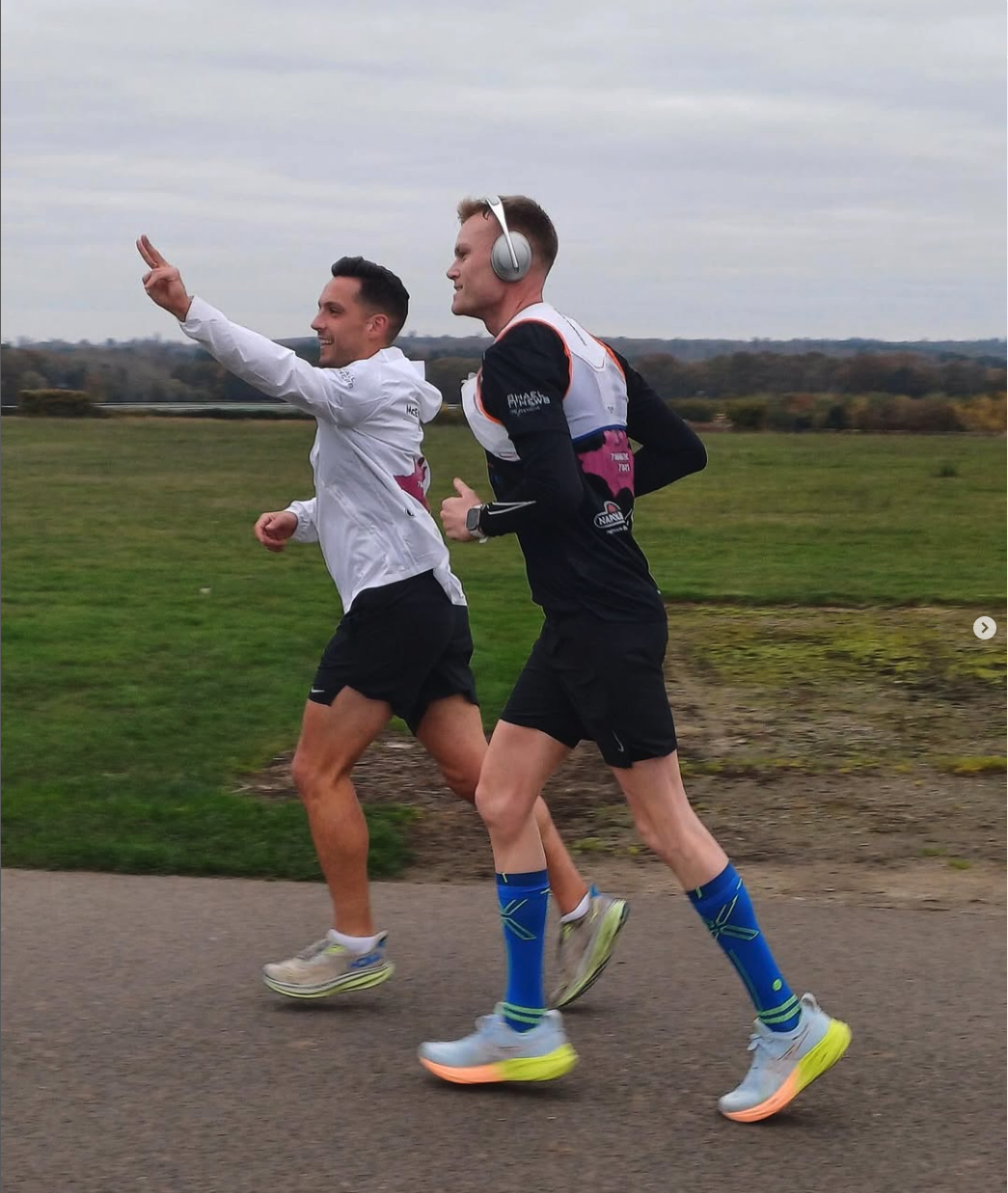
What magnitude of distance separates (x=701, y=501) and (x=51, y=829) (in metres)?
12.9

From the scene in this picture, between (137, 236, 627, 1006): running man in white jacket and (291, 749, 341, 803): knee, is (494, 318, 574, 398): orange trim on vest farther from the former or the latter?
(291, 749, 341, 803): knee

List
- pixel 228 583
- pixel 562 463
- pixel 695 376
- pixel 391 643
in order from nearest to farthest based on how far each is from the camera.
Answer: pixel 562 463, pixel 391 643, pixel 695 376, pixel 228 583

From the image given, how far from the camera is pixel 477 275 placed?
3.82 metres

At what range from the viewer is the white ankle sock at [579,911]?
14.5 ft

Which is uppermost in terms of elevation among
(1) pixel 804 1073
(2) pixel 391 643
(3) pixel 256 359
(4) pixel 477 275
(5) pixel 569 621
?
(4) pixel 477 275

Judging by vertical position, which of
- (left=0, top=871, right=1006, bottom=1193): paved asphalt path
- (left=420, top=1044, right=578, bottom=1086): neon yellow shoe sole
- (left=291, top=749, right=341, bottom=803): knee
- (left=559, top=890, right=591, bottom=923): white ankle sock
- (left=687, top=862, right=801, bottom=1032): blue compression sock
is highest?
(left=291, top=749, right=341, bottom=803): knee

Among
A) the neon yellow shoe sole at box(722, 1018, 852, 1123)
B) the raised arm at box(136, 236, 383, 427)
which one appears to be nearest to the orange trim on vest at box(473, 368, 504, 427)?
the raised arm at box(136, 236, 383, 427)

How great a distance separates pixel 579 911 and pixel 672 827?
744mm

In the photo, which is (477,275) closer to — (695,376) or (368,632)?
(368,632)

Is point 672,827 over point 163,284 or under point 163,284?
under

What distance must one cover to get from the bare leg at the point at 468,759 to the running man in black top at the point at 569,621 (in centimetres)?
51

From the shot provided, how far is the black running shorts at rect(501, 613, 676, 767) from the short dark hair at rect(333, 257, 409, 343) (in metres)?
1.16

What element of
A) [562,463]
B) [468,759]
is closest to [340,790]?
[468,759]

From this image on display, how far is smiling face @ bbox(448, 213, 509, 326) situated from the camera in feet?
12.5
